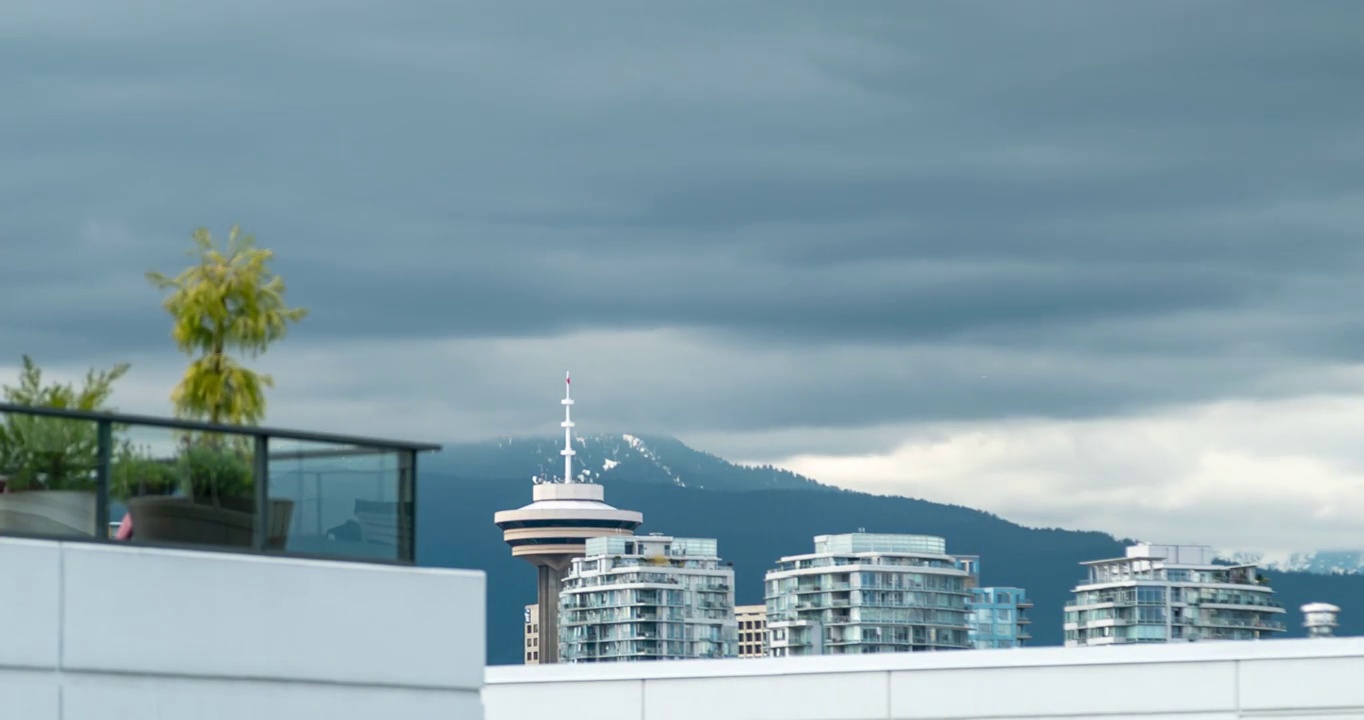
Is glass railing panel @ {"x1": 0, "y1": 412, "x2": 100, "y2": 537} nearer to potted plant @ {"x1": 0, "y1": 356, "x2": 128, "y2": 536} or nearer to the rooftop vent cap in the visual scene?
potted plant @ {"x1": 0, "y1": 356, "x2": 128, "y2": 536}

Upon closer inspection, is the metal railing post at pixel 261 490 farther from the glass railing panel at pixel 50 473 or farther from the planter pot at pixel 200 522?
the glass railing panel at pixel 50 473

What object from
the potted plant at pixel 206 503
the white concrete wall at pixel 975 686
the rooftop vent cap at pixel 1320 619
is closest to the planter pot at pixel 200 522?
the potted plant at pixel 206 503

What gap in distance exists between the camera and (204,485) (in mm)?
13781

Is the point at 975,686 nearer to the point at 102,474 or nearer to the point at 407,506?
the point at 407,506

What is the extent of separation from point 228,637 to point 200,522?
0.76 m

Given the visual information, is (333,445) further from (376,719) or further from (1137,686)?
(1137,686)

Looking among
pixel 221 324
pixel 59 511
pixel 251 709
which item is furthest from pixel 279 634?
pixel 221 324

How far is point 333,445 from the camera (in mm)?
14383

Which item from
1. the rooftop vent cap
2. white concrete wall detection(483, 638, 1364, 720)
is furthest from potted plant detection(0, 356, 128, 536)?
the rooftop vent cap

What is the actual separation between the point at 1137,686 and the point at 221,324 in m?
9.73

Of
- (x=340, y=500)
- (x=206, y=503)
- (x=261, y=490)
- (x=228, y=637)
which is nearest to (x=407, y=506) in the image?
(x=340, y=500)

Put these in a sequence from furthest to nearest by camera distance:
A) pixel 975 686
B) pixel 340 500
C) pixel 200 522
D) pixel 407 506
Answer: pixel 975 686
pixel 407 506
pixel 340 500
pixel 200 522

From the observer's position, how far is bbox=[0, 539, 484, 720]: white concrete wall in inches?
500

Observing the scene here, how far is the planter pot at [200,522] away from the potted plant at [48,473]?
349 millimetres
